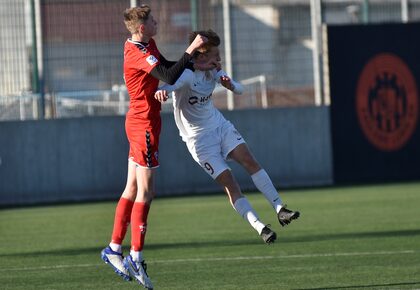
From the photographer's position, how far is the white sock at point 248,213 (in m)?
10.3

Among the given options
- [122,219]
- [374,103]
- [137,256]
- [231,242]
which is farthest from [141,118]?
[374,103]

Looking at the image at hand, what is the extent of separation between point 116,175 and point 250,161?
1095cm

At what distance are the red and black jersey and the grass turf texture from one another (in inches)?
A: 60.3

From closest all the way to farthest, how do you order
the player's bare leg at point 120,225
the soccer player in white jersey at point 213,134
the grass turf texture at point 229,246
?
1. the player's bare leg at point 120,225
2. the grass turf texture at point 229,246
3. the soccer player in white jersey at point 213,134

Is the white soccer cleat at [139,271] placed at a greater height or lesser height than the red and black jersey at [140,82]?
lesser

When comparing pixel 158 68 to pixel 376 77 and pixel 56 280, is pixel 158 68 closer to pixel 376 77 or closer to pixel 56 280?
pixel 56 280

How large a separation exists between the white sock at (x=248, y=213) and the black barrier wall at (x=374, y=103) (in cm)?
1242

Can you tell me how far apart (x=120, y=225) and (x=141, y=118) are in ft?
3.14

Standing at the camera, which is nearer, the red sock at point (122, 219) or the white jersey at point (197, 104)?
the red sock at point (122, 219)

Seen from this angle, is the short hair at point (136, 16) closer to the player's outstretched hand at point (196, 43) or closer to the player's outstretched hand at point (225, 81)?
the player's outstretched hand at point (196, 43)

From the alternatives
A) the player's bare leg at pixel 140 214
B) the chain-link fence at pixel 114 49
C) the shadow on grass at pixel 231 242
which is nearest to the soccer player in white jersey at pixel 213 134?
the player's bare leg at pixel 140 214

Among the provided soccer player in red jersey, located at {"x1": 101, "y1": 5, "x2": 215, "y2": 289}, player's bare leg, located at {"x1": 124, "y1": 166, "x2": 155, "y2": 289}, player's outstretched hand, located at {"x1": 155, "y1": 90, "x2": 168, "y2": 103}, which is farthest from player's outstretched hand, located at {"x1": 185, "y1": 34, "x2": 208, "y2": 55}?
player's bare leg, located at {"x1": 124, "y1": 166, "x2": 155, "y2": 289}

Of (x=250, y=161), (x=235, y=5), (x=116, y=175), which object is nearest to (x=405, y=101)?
(x=235, y=5)

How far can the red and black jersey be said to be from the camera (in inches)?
395
